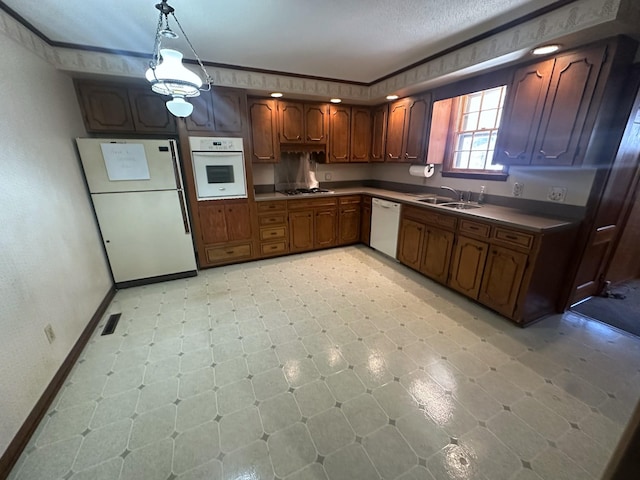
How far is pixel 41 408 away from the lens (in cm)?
160

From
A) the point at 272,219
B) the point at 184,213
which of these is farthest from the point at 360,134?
the point at 184,213

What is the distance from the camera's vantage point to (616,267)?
286 cm

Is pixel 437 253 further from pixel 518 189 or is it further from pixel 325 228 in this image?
pixel 325 228

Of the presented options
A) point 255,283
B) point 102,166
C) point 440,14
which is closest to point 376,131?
point 440,14

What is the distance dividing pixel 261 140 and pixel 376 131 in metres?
1.87

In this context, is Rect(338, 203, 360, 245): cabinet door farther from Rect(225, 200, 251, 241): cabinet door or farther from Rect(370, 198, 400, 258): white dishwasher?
Rect(225, 200, 251, 241): cabinet door

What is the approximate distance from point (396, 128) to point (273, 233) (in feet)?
7.75

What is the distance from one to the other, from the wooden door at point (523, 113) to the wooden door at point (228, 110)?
2851 mm

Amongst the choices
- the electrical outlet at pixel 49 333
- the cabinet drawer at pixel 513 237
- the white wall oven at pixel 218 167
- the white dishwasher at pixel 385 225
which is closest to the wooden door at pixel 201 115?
the white wall oven at pixel 218 167

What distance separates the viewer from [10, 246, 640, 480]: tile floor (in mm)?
1355

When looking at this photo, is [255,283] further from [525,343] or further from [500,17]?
[500,17]

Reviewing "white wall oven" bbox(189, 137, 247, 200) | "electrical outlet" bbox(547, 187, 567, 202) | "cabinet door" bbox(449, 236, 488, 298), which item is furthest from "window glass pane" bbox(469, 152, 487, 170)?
"white wall oven" bbox(189, 137, 247, 200)

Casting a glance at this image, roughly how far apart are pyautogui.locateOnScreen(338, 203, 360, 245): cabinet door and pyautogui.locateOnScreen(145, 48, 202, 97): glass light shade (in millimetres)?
2941

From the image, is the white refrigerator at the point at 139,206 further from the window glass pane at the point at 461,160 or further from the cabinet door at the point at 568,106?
the cabinet door at the point at 568,106
